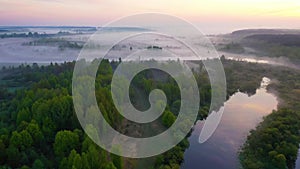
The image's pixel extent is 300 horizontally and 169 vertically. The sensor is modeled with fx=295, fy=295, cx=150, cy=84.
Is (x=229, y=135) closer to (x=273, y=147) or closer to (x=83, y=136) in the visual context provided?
(x=273, y=147)

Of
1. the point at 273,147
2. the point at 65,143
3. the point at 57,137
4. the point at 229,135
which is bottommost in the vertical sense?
the point at 229,135

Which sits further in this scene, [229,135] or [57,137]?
[229,135]

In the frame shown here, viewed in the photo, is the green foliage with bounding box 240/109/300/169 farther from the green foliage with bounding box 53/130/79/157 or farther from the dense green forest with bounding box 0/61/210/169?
the green foliage with bounding box 53/130/79/157

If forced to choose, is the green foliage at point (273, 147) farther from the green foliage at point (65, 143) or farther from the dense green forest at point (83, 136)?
the green foliage at point (65, 143)

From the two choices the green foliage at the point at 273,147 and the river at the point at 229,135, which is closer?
the green foliage at the point at 273,147

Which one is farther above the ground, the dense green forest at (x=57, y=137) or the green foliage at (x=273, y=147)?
the dense green forest at (x=57, y=137)

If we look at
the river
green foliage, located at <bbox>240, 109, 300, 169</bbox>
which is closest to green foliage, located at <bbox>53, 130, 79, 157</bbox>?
the river

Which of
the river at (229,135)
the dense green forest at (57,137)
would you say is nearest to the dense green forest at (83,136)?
the dense green forest at (57,137)

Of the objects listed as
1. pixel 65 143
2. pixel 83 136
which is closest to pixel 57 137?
pixel 65 143

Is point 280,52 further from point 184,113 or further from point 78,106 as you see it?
point 78,106
